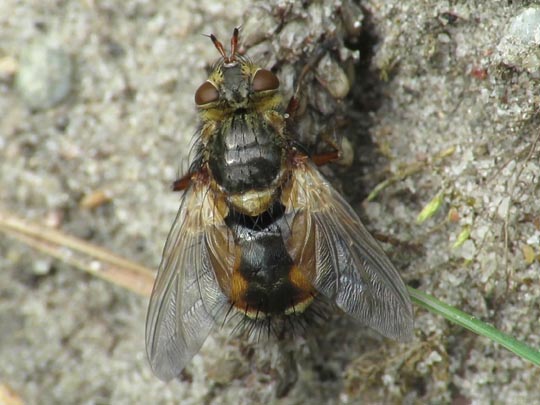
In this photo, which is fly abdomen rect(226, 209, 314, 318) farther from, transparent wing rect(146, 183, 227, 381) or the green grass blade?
the green grass blade

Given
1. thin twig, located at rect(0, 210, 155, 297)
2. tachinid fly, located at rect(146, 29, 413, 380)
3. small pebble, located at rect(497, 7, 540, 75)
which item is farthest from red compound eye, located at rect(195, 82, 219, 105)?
small pebble, located at rect(497, 7, 540, 75)

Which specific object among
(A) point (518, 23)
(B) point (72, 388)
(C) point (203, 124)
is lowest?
(B) point (72, 388)

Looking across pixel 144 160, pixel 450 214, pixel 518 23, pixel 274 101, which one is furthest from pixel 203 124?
pixel 518 23

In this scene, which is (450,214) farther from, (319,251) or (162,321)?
(162,321)

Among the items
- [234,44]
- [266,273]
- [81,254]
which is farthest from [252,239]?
[81,254]

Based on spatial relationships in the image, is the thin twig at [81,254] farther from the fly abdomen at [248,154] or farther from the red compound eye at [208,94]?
the red compound eye at [208,94]

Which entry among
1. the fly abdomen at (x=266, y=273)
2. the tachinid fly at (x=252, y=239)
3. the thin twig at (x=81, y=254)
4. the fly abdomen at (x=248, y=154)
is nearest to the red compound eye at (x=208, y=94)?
the tachinid fly at (x=252, y=239)
